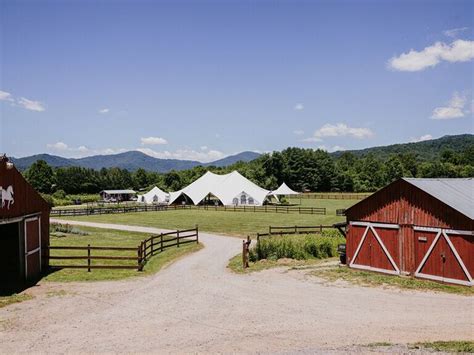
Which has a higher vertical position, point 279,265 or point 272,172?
point 272,172

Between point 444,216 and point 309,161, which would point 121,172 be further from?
point 444,216

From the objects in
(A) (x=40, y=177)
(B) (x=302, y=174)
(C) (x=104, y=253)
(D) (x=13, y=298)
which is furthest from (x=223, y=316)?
(A) (x=40, y=177)

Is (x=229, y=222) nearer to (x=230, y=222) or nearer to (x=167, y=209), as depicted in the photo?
(x=230, y=222)

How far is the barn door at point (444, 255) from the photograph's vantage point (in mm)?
18188

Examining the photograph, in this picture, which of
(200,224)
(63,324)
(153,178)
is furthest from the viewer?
(153,178)

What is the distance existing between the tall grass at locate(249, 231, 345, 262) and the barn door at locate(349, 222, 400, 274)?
3868 mm

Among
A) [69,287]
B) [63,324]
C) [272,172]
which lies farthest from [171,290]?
[272,172]

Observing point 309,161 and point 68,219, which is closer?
point 68,219

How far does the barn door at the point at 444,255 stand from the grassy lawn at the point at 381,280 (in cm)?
39

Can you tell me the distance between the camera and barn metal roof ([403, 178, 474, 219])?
18.9 meters

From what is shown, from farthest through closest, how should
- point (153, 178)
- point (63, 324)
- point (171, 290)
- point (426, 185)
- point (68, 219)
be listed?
point (153, 178) → point (68, 219) → point (426, 185) → point (171, 290) → point (63, 324)

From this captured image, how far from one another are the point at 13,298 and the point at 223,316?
7.66 m

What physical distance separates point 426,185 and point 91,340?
15.5 meters

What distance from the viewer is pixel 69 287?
18.1 m
